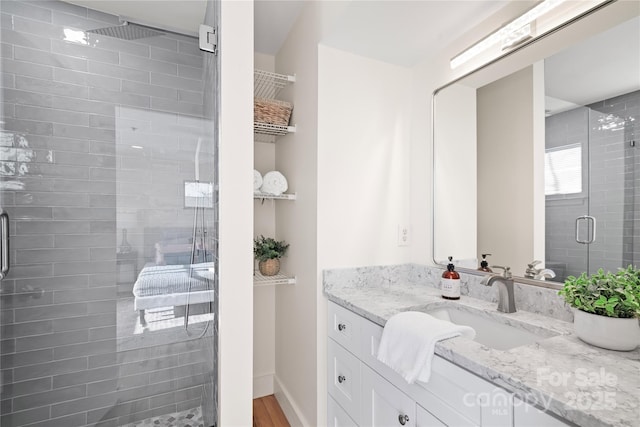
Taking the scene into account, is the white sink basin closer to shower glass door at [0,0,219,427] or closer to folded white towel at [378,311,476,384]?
folded white towel at [378,311,476,384]

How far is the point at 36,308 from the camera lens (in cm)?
139

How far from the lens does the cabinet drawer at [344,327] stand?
1344mm

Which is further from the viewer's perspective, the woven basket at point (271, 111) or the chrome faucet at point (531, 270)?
the woven basket at point (271, 111)

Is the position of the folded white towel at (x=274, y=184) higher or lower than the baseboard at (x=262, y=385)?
higher

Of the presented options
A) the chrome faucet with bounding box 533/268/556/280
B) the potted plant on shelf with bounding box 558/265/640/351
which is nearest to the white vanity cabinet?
the potted plant on shelf with bounding box 558/265/640/351

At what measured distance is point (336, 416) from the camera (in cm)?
149

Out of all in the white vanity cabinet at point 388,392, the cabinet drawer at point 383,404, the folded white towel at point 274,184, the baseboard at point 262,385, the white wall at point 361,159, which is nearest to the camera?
the white vanity cabinet at point 388,392

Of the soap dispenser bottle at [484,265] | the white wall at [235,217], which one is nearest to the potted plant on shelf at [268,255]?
the white wall at [235,217]

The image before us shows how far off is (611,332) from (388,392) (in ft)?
2.38

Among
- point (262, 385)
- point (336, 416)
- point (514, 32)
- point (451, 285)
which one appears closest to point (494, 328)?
point (451, 285)

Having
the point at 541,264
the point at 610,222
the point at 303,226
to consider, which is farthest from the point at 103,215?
the point at 610,222

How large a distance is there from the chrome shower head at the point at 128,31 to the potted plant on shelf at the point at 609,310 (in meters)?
2.11

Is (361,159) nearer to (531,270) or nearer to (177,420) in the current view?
(531,270)

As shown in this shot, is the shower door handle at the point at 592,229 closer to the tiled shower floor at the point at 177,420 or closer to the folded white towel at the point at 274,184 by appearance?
the folded white towel at the point at 274,184
